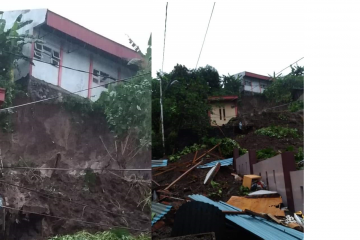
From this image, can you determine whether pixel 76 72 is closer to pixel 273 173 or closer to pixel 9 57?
pixel 9 57

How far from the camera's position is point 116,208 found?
2971mm

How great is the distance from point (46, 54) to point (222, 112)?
5.67 feet

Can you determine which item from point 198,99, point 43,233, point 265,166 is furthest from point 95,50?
point 265,166

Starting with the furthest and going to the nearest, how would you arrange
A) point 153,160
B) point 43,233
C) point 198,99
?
point 198,99 → point 153,160 → point 43,233

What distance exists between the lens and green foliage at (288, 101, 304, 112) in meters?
3.18

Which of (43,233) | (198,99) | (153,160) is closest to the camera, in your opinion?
(43,233)

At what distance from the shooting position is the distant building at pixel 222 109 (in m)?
3.29

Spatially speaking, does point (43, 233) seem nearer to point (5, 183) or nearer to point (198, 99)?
point (5, 183)

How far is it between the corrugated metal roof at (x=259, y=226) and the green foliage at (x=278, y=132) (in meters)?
0.79

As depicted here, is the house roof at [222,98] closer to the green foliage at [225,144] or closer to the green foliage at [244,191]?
the green foliage at [225,144]

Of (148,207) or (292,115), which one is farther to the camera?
(292,115)

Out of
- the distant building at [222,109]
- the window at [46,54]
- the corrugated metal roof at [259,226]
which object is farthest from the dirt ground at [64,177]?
the distant building at [222,109]

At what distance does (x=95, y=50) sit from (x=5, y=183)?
1433mm

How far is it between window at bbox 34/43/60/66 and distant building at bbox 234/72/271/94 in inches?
68.2
